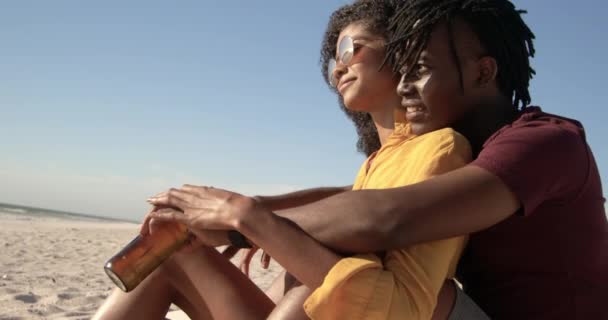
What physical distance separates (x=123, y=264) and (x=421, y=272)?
1.04 metres

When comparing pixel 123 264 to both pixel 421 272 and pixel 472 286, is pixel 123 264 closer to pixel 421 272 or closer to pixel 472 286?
pixel 421 272

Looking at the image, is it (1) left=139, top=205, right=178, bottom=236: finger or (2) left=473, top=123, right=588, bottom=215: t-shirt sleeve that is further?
(1) left=139, top=205, right=178, bottom=236: finger

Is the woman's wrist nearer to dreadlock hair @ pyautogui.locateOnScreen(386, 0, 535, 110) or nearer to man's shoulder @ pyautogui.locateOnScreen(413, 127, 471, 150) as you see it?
man's shoulder @ pyautogui.locateOnScreen(413, 127, 471, 150)

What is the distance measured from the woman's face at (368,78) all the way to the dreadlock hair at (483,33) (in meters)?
0.15

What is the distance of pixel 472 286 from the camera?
1975mm

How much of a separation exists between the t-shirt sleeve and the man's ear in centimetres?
39

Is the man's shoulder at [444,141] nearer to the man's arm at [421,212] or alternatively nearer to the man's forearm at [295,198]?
the man's arm at [421,212]

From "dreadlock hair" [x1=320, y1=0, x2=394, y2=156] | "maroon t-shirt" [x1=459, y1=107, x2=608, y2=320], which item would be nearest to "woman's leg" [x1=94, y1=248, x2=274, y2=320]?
"maroon t-shirt" [x1=459, y1=107, x2=608, y2=320]

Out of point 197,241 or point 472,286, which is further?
point 197,241

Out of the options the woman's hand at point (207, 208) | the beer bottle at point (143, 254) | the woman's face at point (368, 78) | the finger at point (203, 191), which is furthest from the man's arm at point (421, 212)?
the woman's face at point (368, 78)

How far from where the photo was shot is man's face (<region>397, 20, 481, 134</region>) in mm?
2025

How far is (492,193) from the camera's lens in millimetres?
1566

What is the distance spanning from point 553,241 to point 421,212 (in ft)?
1.68

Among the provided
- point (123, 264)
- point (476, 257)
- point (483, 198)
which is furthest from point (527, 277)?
point (123, 264)
